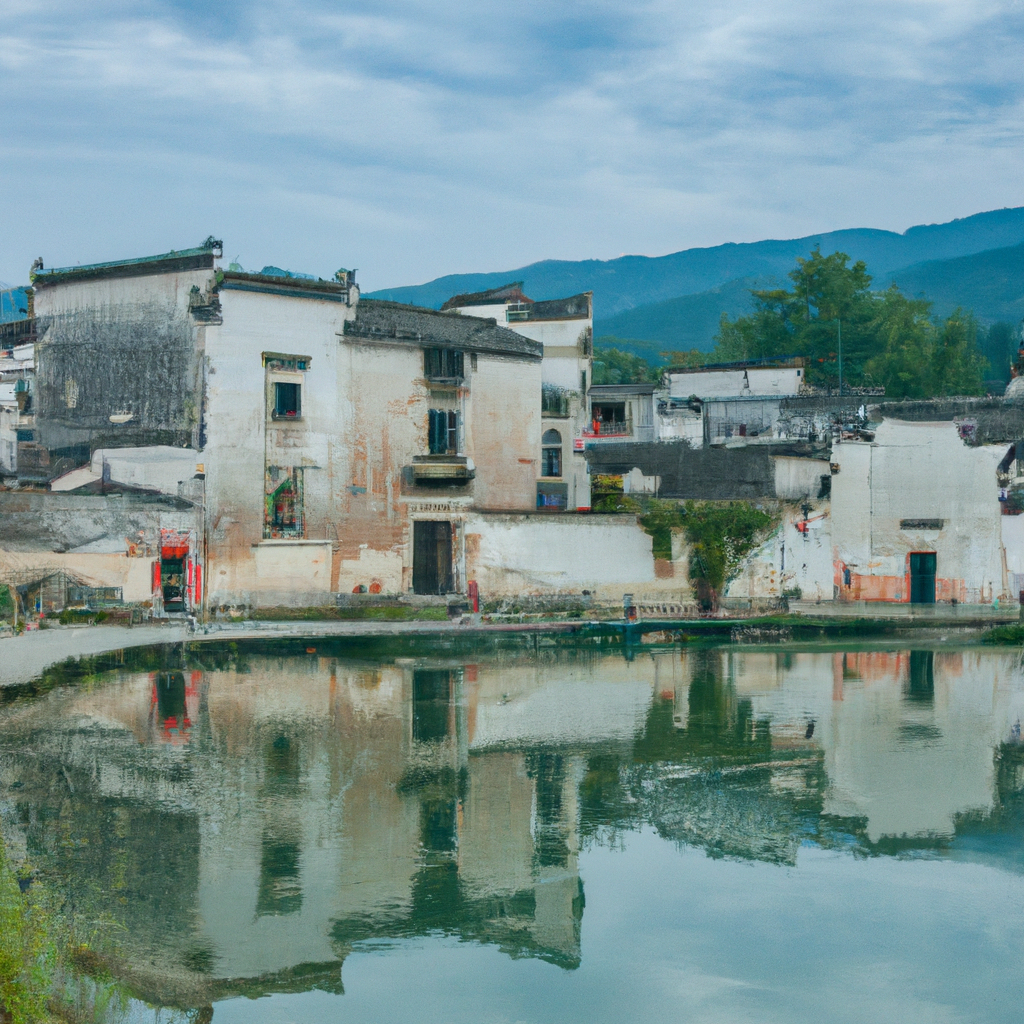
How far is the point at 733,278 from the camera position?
159500 mm

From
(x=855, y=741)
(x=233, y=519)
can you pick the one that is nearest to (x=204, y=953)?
(x=855, y=741)

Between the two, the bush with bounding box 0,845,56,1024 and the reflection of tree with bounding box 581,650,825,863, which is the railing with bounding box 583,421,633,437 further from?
the bush with bounding box 0,845,56,1024

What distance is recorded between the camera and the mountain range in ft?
382

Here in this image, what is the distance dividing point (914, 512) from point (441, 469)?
11234 mm

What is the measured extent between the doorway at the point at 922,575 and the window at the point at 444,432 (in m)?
11.2

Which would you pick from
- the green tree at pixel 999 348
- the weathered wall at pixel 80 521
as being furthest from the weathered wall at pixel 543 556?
the green tree at pixel 999 348

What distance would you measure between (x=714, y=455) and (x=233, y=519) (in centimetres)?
1175

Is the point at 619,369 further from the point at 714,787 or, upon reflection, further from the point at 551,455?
the point at 714,787

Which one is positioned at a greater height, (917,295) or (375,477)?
(917,295)

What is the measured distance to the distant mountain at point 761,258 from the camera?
525 ft

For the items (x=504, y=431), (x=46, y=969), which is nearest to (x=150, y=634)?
(x=504, y=431)

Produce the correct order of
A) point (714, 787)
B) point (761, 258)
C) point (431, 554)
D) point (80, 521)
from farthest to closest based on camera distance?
point (761, 258) < point (431, 554) < point (80, 521) < point (714, 787)

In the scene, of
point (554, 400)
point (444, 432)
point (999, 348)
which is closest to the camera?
point (444, 432)

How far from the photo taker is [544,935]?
9.05 m
